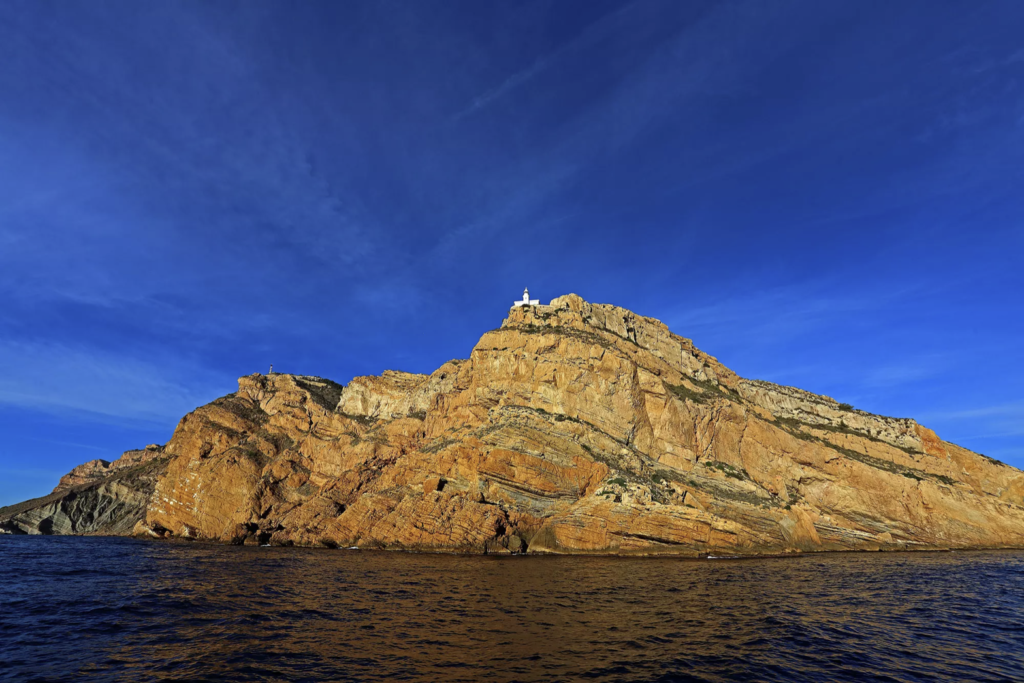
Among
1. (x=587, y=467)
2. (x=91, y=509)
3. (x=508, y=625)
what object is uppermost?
(x=587, y=467)

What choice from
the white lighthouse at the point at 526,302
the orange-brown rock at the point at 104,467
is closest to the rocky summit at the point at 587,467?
the white lighthouse at the point at 526,302

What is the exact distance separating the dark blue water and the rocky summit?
19830mm

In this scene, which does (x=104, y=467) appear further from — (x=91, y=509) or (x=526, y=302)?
(x=526, y=302)

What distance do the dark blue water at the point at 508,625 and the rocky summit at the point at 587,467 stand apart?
1983 centimetres

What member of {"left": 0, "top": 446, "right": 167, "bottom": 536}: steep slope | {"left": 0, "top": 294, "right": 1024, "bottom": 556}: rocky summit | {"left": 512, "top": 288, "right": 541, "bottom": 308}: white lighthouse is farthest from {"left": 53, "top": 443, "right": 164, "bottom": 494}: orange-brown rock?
{"left": 512, "top": 288, "right": 541, "bottom": 308}: white lighthouse

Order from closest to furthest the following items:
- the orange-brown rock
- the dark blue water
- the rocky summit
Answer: the dark blue water → the rocky summit → the orange-brown rock

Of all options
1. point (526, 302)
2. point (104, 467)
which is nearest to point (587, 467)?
point (526, 302)

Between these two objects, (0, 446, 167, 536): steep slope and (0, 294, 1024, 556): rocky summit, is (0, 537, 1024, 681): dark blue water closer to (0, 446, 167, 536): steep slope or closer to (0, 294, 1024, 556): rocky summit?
(0, 294, 1024, 556): rocky summit

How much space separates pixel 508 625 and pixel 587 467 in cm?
4373

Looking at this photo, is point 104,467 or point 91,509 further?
point 104,467

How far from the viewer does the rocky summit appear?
191 ft

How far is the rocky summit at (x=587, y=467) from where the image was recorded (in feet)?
191

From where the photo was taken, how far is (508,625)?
2009cm

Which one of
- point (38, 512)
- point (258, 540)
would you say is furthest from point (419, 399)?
point (38, 512)
